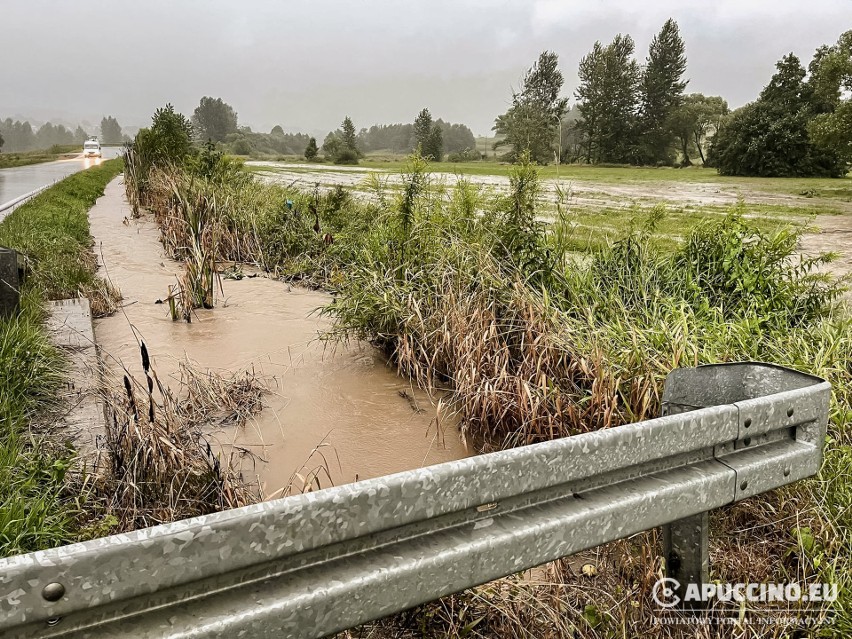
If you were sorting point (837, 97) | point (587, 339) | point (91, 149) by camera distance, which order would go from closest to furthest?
point (587, 339) < point (837, 97) < point (91, 149)

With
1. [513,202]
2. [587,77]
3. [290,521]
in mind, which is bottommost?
[290,521]

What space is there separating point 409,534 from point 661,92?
6367 cm

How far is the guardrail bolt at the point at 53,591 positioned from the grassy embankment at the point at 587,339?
1.32 m

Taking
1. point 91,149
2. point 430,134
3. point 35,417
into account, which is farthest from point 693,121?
point 35,417

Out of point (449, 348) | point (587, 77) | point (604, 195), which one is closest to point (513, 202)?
point (449, 348)

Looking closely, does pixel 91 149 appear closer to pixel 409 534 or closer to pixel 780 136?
pixel 780 136

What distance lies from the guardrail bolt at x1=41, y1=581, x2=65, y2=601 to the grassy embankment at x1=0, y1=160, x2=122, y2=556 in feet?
4.96

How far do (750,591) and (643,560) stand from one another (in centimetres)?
35

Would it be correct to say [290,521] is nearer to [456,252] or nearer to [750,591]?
[750,591]

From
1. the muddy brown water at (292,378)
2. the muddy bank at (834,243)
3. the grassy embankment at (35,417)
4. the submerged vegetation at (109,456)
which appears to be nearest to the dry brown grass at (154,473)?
the submerged vegetation at (109,456)

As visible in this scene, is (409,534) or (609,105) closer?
(409,534)

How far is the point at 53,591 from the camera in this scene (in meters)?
0.96

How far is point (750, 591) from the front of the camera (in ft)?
7.13

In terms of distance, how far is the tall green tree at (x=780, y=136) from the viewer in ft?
99.6
